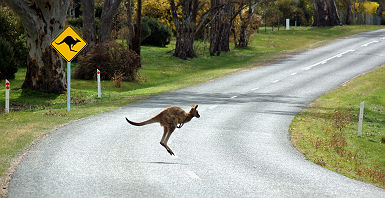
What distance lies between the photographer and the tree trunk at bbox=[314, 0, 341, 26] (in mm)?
75375

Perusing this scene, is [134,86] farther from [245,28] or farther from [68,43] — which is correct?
[245,28]

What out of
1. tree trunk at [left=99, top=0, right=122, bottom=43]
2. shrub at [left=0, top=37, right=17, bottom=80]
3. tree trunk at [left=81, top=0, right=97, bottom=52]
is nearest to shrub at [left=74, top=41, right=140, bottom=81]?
shrub at [left=0, top=37, right=17, bottom=80]

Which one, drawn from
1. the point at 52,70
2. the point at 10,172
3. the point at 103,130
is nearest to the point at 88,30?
the point at 52,70

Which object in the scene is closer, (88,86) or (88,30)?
(88,86)

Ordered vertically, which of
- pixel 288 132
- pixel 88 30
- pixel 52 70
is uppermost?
pixel 88 30

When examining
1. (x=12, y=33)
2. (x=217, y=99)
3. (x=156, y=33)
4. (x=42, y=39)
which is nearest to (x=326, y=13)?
(x=156, y=33)

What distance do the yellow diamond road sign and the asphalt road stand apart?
2569 mm

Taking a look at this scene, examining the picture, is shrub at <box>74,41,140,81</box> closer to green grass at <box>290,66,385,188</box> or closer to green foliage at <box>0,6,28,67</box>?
green foliage at <box>0,6,28,67</box>

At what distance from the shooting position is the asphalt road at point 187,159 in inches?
408

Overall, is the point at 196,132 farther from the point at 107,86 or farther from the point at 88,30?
the point at 88,30

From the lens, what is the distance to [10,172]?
11562 millimetres

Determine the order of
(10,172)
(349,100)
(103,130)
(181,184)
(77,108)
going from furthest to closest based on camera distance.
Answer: (349,100) → (77,108) → (103,130) → (10,172) → (181,184)

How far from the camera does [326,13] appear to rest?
2987 inches

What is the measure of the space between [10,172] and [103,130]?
5.89m
